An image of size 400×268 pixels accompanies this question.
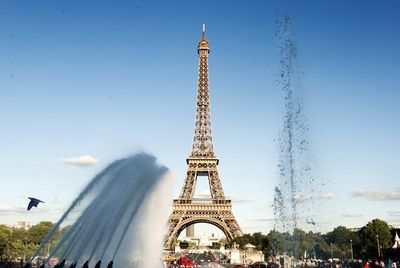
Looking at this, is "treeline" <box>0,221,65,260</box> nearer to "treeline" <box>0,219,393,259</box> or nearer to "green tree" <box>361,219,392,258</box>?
"treeline" <box>0,219,393,259</box>

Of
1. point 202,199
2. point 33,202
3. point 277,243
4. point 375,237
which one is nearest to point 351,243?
point 375,237

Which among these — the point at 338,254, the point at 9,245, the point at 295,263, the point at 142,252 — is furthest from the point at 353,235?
the point at 142,252

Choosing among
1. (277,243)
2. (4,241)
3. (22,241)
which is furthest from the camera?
(22,241)

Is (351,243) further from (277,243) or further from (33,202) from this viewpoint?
(33,202)

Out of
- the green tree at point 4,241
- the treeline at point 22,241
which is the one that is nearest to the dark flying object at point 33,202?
the treeline at point 22,241

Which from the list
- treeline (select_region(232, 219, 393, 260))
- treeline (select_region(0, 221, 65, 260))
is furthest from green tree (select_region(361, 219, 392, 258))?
treeline (select_region(0, 221, 65, 260))

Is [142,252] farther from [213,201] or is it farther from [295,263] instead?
[213,201]

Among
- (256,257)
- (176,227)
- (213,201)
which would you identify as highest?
(213,201)

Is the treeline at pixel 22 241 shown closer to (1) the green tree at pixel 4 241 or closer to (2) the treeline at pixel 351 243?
(1) the green tree at pixel 4 241
